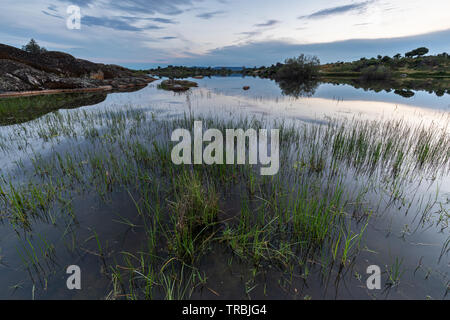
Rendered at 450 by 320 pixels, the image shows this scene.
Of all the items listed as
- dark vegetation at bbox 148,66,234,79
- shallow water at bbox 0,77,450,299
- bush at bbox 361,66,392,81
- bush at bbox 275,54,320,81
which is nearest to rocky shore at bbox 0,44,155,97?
shallow water at bbox 0,77,450,299

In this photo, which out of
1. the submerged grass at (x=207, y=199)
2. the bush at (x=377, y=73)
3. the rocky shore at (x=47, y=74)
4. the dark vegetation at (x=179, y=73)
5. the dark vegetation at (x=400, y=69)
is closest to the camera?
the submerged grass at (x=207, y=199)

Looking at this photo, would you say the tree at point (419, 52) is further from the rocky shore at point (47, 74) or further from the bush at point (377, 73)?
the rocky shore at point (47, 74)

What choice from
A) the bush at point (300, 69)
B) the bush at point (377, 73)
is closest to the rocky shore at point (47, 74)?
the bush at point (300, 69)

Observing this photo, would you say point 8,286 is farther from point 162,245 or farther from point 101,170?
point 101,170

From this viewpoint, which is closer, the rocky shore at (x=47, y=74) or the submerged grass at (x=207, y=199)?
the submerged grass at (x=207, y=199)

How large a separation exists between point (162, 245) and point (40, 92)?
2970 cm

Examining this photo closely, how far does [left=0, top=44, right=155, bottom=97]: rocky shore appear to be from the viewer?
67.3 feet

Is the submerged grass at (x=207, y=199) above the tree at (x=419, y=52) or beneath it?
beneath

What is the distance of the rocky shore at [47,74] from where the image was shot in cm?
2050

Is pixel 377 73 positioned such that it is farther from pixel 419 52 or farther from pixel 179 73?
pixel 419 52

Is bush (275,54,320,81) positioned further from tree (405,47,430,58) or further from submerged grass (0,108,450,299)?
tree (405,47,430,58)

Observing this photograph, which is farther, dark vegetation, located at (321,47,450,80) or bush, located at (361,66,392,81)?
dark vegetation, located at (321,47,450,80)
